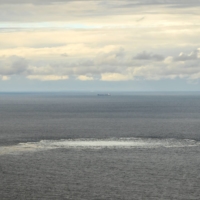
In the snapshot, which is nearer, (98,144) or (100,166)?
(100,166)

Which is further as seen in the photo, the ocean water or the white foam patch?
the white foam patch

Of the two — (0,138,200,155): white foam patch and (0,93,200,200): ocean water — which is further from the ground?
(0,138,200,155): white foam patch

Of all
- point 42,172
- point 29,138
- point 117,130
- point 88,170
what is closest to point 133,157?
point 88,170

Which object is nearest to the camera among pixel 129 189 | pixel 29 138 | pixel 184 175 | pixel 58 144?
pixel 129 189

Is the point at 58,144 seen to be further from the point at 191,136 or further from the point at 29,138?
the point at 191,136

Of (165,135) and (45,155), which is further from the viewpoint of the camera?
(165,135)

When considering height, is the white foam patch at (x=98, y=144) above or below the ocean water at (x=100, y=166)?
above

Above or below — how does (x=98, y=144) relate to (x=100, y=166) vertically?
above

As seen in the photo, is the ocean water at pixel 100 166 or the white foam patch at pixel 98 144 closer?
the ocean water at pixel 100 166
